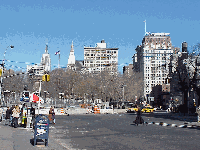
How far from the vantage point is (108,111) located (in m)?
66.8

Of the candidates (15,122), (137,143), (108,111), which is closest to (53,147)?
(137,143)

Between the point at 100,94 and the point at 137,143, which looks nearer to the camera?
the point at 137,143

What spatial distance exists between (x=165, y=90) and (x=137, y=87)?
33302 millimetres

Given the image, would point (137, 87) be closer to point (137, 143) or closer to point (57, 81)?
point (57, 81)

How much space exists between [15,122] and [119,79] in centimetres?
6698

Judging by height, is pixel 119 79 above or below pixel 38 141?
above

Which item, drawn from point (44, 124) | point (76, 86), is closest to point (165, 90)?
point (76, 86)

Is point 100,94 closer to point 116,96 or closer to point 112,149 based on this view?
point 116,96

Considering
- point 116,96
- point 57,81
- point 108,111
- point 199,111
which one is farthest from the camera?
point 57,81

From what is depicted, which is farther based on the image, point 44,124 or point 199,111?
point 199,111

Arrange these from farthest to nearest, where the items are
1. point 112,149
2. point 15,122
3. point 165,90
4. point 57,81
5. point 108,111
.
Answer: point 165,90 < point 57,81 < point 108,111 < point 15,122 < point 112,149

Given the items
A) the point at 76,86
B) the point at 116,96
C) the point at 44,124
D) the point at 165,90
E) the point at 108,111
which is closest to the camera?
the point at 44,124

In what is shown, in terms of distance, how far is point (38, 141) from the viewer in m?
15.9

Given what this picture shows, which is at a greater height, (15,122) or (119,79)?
(119,79)
